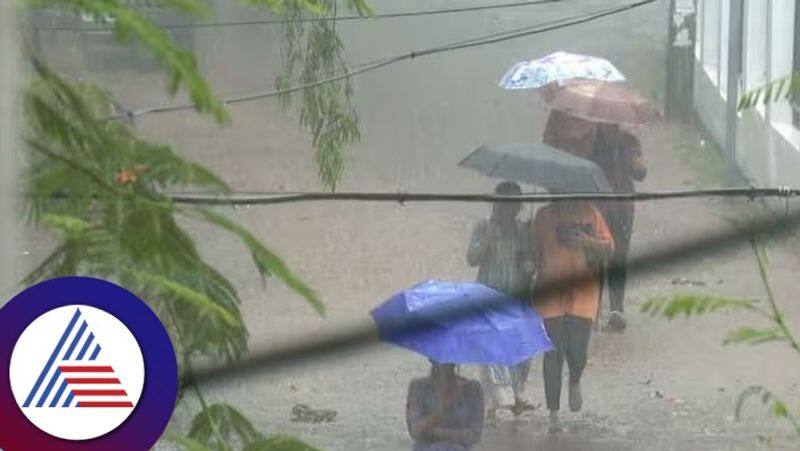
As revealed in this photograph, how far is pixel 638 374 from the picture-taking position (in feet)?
12.2

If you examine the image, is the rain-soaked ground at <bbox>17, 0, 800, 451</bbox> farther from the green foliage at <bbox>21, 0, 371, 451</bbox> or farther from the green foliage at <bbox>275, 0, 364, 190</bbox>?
the green foliage at <bbox>21, 0, 371, 451</bbox>

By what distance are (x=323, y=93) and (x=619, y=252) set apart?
2.71ft

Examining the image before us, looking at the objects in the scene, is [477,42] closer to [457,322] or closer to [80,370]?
[457,322]

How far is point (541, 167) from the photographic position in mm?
3525

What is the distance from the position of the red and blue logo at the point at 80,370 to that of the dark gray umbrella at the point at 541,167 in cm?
167

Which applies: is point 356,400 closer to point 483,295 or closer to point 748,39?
point 483,295

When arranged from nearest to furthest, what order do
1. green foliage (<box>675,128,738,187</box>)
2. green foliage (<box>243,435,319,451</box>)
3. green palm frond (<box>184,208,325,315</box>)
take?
green palm frond (<box>184,208,325,315</box>) → green foliage (<box>243,435,319,451</box>) → green foliage (<box>675,128,738,187</box>)

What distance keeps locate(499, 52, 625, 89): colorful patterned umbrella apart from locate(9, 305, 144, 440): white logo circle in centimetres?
181

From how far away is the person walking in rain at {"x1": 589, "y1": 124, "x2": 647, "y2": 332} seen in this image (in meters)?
3.54

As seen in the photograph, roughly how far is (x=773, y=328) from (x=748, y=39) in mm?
837

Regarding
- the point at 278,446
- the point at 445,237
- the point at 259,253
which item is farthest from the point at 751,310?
the point at 259,253

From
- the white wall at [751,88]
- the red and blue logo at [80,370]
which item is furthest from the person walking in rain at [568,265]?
the red and blue logo at [80,370]

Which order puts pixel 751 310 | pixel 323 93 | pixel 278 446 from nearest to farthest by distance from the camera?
pixel 278 446
pixel 751 310
pixel 323 93

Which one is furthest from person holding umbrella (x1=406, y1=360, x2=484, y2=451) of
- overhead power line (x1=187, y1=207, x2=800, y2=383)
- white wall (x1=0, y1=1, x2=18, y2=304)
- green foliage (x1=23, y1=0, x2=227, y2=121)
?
white wall (x1=0, y1=1, x2=18, y2=304)
